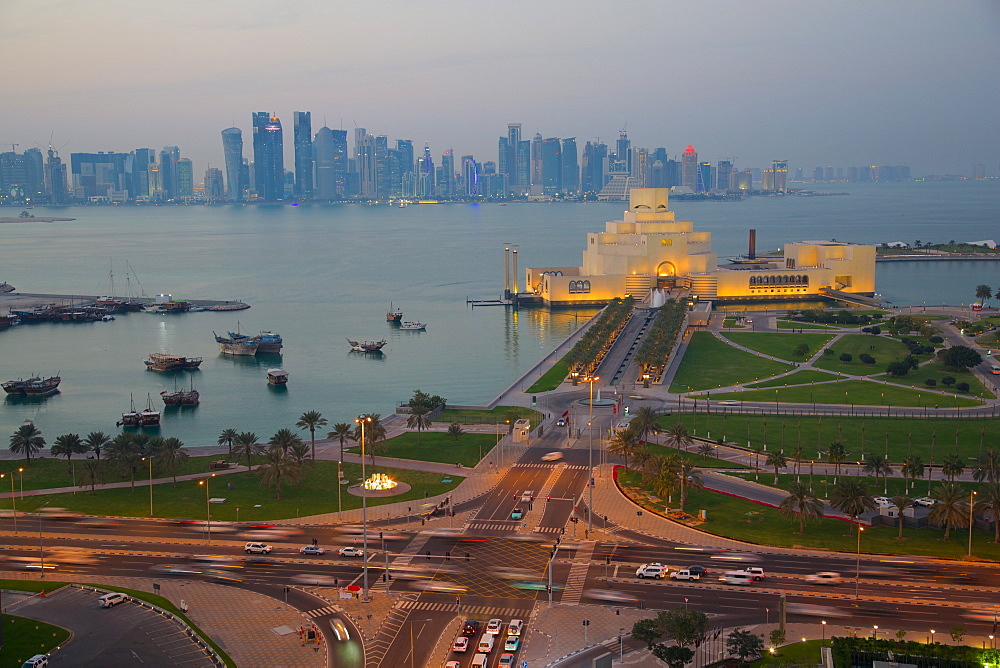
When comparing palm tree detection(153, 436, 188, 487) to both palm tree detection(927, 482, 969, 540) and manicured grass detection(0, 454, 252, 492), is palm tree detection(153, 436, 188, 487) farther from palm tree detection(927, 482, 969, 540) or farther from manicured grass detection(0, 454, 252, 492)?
palm tree detection(927, 482, 969, 540)

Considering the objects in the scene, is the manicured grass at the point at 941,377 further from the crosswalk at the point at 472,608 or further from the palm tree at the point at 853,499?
the crosswalk at the point at 472,608

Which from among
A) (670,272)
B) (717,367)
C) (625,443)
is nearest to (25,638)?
(625,443)

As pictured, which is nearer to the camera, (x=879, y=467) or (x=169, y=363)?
(x=879, y=467)

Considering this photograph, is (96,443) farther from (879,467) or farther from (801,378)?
(801,378)

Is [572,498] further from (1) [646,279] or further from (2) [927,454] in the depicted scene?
(1) [646,279]

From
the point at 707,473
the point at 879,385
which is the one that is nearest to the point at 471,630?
the point at 707,473
